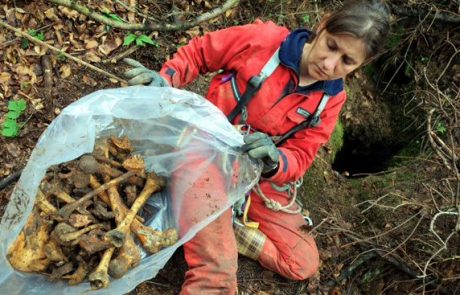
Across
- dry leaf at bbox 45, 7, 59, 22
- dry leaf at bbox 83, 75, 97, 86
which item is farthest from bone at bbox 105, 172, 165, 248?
dry leaf at bbox 45, 7, 59, 22

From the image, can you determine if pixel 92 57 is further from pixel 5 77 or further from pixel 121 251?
pixel 121 251

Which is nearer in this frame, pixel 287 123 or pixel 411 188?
pixel 287 123

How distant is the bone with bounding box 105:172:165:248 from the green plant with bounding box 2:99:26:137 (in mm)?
827

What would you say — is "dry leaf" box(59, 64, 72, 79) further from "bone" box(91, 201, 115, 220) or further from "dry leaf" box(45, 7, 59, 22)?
"bone" box(91, 201, 115, 220)

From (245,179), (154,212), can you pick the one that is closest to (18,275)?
(154,212)

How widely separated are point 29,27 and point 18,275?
1482 millimetres

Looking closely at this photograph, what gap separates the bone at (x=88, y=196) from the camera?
1.92 metres

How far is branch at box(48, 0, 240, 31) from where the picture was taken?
2.72 meters

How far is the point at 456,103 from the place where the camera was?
2.83 m

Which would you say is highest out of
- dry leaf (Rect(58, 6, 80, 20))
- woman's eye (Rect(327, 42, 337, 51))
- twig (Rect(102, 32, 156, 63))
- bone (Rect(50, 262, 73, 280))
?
woman's eye (Rect(327, 42, 337, 51))

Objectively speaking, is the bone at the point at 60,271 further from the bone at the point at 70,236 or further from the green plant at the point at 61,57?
the green plant at the point at 61,57

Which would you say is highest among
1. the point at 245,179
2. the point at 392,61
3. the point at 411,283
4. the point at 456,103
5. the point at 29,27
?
the point at 29,27

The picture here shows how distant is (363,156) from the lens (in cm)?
398

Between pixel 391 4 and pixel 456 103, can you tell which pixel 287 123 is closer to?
pixel 456 103
